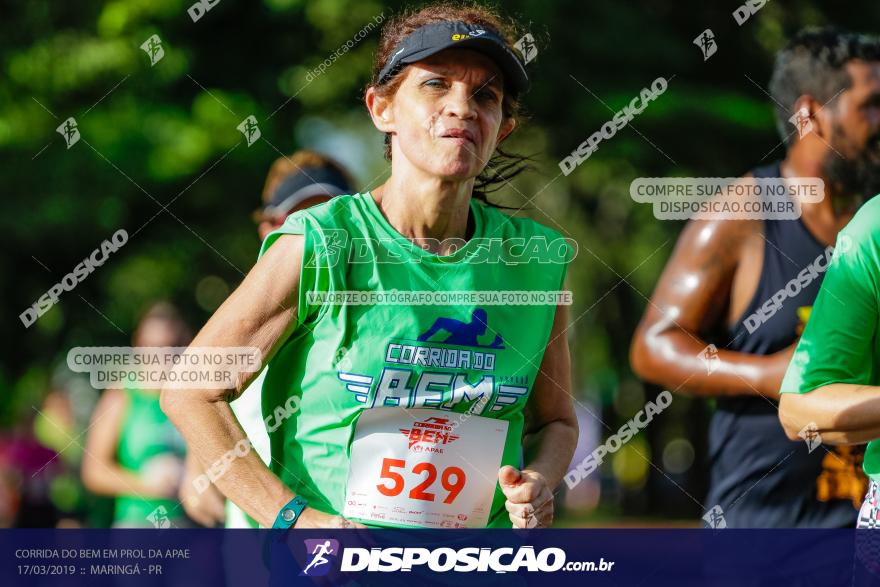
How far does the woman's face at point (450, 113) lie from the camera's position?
3006 mm

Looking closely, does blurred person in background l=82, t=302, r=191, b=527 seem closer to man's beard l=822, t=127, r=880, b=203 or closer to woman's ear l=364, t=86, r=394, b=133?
woman's ear l=364, t=86, r=394, b=133

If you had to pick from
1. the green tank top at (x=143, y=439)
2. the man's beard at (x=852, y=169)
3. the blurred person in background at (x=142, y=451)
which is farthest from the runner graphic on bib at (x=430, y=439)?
the green tank top at (x=143, y=439)

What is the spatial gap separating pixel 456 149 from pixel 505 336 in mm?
462

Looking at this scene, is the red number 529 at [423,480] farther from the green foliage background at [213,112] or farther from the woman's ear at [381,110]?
the green foliage background at [213,112]

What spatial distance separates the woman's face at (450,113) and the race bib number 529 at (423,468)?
1.96ft

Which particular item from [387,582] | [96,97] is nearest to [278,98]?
[96,97]

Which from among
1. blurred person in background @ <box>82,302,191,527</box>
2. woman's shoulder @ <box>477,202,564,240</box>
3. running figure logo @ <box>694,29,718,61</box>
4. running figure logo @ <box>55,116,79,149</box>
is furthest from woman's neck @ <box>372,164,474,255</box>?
running figure logo @ <box>694,29,718,61</box>

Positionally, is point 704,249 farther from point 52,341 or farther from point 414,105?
point 52,341

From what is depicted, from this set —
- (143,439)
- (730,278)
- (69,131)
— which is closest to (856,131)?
(730,278)

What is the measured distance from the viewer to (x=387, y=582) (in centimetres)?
296

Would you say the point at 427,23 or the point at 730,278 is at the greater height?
the point at 730,278

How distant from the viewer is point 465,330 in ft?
9.80

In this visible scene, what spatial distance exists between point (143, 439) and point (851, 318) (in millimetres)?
3619

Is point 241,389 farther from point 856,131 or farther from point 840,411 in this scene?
point 856,131
